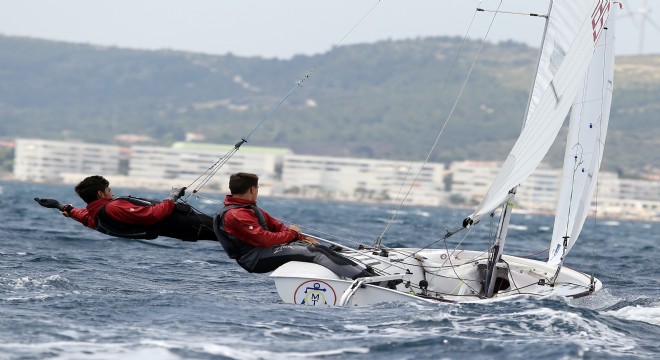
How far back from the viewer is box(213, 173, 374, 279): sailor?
33.1 ft

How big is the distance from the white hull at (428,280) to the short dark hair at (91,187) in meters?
1.98

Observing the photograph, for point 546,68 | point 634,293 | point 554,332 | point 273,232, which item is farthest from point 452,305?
point 634,293

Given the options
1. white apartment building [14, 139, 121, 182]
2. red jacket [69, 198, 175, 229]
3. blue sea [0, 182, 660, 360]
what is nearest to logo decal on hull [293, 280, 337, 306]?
blue sea [0, 182, 660, 360]

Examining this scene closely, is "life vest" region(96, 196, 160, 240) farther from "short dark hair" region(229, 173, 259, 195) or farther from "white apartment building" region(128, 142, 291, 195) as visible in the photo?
"white apartment building" region(128, 142, 291, 195)

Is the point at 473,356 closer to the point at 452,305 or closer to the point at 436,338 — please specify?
the point at 436,338

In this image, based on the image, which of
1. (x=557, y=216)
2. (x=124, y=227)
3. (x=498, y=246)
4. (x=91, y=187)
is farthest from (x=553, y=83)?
(x=91, y=187)

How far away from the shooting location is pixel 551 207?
5049 inches

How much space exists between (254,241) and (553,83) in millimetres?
3274

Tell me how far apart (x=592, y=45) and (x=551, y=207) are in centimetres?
11936

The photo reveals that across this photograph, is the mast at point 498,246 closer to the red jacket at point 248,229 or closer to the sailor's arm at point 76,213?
the red jacket at point 248,229

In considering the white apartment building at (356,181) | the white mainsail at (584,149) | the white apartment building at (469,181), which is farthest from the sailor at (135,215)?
the white apartment building at (469,181)

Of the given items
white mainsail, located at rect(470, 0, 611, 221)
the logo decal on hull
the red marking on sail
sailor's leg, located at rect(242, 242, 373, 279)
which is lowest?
the logo decal on hull

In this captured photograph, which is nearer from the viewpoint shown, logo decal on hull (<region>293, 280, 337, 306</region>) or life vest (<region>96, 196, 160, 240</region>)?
logo decal on hull (<region>293, 280, 337, 306</region>)

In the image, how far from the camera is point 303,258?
10188mm
